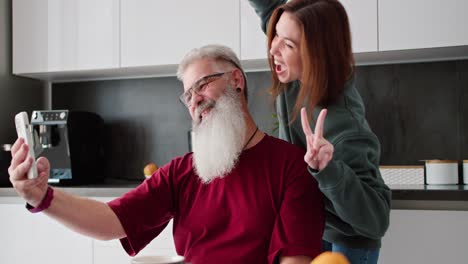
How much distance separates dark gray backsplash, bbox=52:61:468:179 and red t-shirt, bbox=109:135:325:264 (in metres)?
1.50

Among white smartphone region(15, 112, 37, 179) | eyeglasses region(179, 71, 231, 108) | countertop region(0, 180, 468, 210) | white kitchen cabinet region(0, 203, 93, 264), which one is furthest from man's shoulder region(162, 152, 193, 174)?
white kitchen cabinet region(0, 203, 93, 264)

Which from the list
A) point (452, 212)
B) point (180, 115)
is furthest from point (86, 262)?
point (452, 212)

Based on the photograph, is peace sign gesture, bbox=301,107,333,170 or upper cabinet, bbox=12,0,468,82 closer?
peace sign gesture, bbox=301,107,333,170

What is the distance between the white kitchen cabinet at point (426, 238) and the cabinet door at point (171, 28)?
1152mm

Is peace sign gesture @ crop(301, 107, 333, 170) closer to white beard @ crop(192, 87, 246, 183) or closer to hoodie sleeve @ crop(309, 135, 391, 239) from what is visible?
hoodie sleeve @ crop(309, 135, 391, 239)

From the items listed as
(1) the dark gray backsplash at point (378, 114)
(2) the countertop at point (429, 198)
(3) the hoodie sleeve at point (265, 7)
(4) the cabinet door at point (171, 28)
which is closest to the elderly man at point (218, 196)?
(3) the hoodie sleeve at point (265, 7)

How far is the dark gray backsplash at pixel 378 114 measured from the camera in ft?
9.49

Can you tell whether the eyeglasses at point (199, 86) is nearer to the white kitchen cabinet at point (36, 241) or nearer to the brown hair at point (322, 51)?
the brown hair at point (322, 51)

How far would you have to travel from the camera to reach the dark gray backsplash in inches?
114

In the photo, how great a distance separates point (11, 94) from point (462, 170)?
2.41 meters

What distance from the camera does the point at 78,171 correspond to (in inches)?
121

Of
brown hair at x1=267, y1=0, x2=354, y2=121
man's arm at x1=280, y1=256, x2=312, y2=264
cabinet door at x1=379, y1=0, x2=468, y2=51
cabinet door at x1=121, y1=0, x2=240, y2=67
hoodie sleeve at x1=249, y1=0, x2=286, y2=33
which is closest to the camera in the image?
man's arm at x1=280, y1=256, x2=312, y2=264

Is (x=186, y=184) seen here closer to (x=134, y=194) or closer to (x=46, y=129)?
(x=134, y=194)

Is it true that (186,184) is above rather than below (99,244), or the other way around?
above
